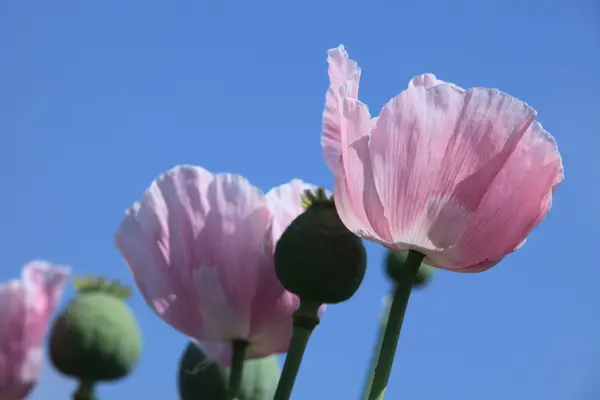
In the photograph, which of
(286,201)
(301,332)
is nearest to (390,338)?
(301,332)

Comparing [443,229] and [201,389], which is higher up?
[443,229]

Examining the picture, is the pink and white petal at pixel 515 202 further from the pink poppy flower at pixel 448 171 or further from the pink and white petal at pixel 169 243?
the pink and white petal at pixel 169 243

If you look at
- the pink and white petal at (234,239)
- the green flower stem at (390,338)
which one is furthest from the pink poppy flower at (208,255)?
the green flower stem at (390,338)

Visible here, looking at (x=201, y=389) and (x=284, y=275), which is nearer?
(x=284, y=275)

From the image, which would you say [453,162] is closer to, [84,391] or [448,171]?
[448,171]

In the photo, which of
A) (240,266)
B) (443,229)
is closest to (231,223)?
(240,266)

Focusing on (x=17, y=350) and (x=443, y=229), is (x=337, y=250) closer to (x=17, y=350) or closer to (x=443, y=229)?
(x=443, y=229)

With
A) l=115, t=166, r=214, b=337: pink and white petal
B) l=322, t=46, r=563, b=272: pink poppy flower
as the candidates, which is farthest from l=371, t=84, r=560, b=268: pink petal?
l=115, t=166, r=214, b=337: pink and white petal
